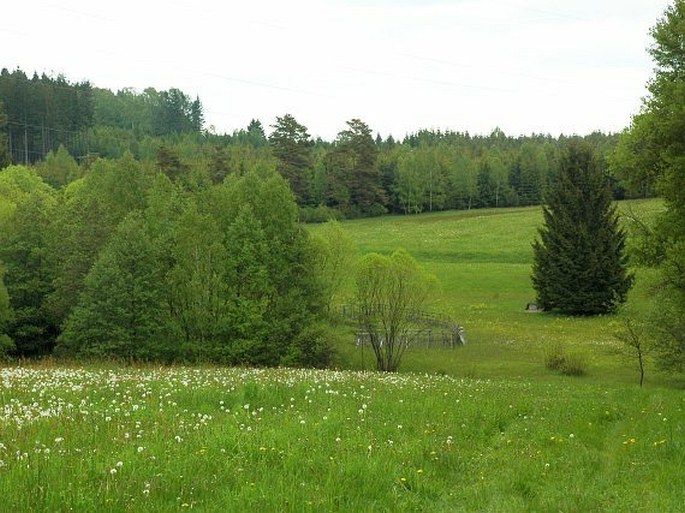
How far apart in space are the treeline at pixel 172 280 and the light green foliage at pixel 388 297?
3.06 metres

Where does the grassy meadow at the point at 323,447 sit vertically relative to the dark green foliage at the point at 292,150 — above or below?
below

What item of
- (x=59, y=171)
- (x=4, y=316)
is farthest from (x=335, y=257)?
(x=59, y=171)

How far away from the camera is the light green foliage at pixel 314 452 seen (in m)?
8.01

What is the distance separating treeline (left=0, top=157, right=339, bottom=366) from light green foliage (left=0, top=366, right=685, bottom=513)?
2844cm

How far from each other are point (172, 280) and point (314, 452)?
130 ft

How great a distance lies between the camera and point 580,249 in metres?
73.5

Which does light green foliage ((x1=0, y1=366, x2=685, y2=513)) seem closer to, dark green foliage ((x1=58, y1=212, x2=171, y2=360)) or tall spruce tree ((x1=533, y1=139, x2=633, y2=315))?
dark green foliage ((x1=58, y1=212, x2=171, y2=360))

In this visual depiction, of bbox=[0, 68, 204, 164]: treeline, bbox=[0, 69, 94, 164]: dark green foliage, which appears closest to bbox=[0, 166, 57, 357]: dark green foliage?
bbox=[0, 68, 204, 164]: treeline

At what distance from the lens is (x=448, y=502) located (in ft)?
28.4

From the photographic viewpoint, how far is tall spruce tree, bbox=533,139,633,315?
73.1m

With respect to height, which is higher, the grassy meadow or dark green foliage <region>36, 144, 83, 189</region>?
dark green foliage <region>36, 144, 83, 189</region>

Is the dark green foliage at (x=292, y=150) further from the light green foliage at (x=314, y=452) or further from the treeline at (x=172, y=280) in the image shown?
the light green foliage at (x=314, y=452)

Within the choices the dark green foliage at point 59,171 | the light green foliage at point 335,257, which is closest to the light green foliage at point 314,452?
the light green foliage at point 335,257

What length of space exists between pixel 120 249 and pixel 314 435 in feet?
121
